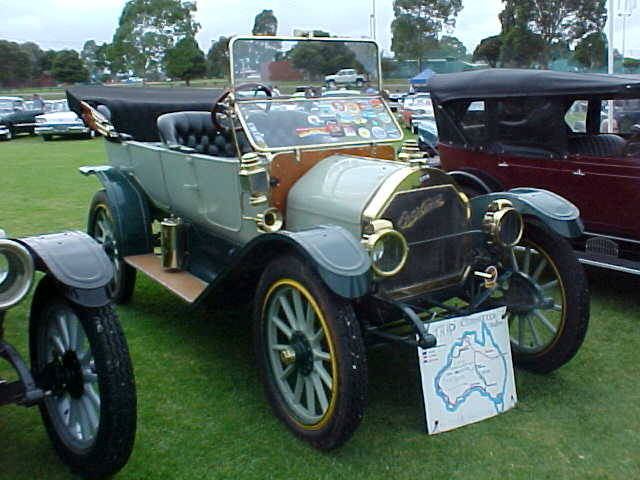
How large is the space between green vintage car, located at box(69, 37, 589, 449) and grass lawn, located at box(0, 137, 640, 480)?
19 cm

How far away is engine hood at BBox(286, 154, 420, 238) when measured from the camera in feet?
10.8

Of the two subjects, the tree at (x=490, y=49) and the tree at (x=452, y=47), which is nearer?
the tree at (x=490, y=49)

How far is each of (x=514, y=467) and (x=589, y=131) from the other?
391 cm

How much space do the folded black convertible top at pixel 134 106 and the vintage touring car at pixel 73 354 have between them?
11.0 feet

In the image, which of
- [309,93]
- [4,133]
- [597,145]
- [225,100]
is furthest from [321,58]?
[4,133]

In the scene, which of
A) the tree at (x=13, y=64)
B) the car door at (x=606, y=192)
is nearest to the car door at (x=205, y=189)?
the car door at (x=606, y=192)

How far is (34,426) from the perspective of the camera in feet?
10.7

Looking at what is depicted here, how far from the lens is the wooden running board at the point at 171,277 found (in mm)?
4117

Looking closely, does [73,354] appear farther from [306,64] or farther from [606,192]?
[606,192]

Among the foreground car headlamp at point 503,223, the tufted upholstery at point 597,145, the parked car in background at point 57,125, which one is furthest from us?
the parked car in background at point 57,125

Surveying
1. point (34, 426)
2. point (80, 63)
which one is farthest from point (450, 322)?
point (80, 63)

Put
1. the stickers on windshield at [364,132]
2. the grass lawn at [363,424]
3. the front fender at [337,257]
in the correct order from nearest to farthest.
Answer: the front fender at [337,257], the grass lawn at [363,424], the stickers on windshield at [364,132]

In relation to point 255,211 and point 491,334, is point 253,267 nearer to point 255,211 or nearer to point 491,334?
point 255,211

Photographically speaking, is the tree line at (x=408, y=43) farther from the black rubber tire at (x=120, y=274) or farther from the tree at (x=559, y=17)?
the black rubber tire at (x=120, y=274)
